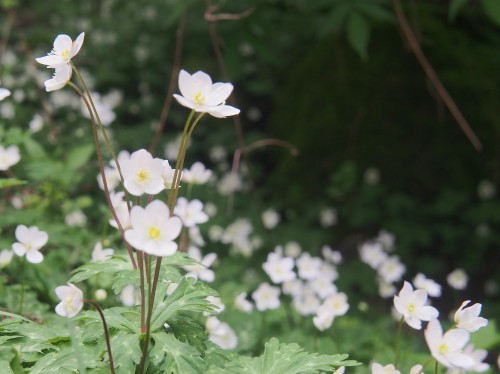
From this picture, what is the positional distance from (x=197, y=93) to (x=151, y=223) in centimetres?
29

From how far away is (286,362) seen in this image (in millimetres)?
1314

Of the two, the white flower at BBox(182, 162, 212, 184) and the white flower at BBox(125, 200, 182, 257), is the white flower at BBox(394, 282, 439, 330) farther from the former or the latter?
the white flower at BBox(182, 162, 212, 184)

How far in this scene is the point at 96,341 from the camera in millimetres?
1312

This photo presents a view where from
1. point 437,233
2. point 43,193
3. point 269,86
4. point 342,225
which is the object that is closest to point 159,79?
point 269,86

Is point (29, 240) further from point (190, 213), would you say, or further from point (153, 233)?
point (153, 233)

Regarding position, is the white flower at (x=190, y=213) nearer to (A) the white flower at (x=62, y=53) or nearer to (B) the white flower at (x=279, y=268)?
(B) the white flower at (x=279, y=268)

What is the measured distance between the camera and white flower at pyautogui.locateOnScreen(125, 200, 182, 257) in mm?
1070

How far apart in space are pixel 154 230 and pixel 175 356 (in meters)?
0.24

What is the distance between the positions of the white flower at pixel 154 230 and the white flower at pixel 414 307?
50 cm

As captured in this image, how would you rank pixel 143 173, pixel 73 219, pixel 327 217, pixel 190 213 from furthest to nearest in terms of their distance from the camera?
pixel 327 217, pixel 73 219, pixel 190 213, pixel 143 173

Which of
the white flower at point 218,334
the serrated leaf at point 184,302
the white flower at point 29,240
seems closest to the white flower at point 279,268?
the white flower at point 218,334

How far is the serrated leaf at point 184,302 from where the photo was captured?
4.10ft

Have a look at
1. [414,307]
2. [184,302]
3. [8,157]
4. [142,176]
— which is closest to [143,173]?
[142,176]

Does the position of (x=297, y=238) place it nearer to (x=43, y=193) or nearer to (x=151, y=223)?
(x=43, y=193)
